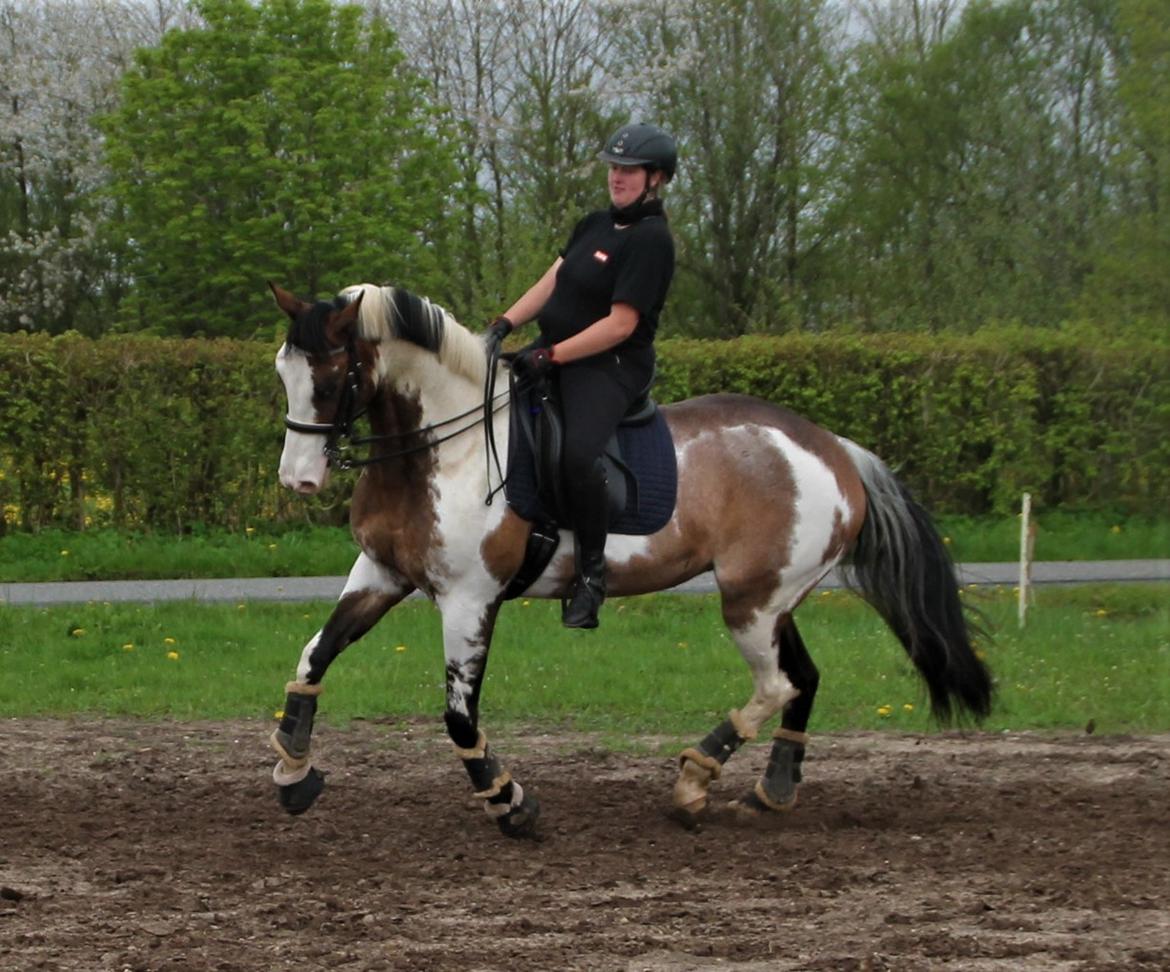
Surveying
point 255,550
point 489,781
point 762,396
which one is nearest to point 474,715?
point 489,781

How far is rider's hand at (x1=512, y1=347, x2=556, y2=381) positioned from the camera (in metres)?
6.67

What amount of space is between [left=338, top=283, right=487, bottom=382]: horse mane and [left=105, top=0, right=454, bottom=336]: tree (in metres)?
20.5

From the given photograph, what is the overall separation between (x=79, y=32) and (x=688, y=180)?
51.4 ft

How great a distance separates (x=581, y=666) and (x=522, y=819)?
3960 mm

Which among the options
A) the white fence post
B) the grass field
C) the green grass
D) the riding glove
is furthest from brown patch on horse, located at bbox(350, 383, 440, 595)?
the grass field

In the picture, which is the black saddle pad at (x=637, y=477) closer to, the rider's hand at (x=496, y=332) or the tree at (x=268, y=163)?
the rider's hand at (x=496, y=332)

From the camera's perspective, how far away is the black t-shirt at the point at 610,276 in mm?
6719

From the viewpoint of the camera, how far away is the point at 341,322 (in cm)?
646

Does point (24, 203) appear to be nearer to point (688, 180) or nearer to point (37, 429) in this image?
point (688, 180)

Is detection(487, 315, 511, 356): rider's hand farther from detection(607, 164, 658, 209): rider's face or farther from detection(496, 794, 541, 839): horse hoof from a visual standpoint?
detection(496, 794, 541, 839): horse hoof

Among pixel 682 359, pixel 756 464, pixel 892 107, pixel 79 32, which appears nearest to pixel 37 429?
pixel 682 359

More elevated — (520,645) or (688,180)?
A: (688,180)

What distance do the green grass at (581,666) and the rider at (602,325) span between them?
2229 mm

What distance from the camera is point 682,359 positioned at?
1728cm
